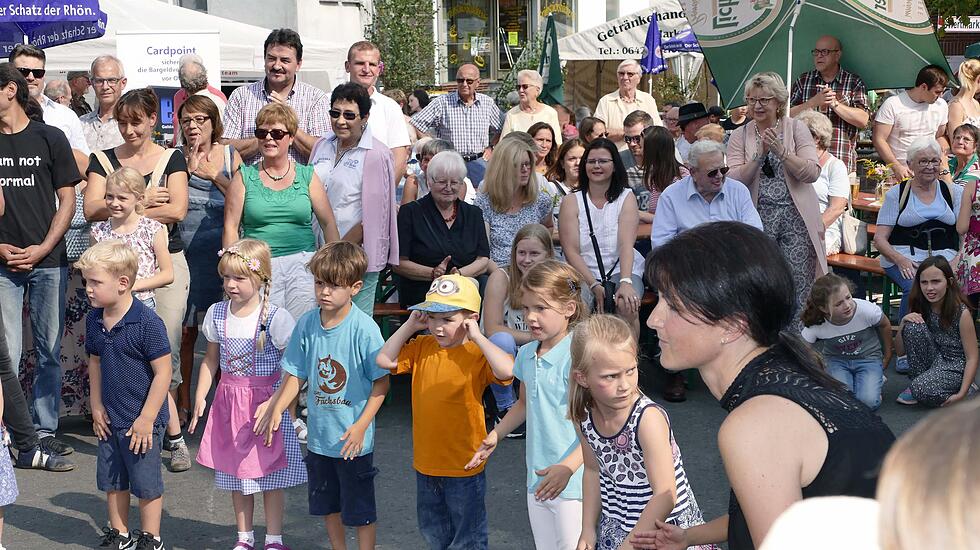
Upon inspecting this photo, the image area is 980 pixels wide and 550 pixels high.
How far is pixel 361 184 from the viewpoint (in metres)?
6.46

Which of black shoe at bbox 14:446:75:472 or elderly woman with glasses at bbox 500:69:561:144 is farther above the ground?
elderly woman with glasses at bbox 500:69:561:144

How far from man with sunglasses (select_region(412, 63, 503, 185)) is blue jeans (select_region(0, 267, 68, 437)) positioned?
434 centimetres

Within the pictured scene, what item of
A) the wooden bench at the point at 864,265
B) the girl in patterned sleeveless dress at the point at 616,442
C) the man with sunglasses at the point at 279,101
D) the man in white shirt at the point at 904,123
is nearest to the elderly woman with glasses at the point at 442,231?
the man with sunglasses at the point at 279,101

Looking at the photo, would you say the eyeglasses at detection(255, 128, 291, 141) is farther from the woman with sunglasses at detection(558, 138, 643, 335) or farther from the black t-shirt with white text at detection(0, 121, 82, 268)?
the woman with sunglasses at detection(558, 138, 643, 335)

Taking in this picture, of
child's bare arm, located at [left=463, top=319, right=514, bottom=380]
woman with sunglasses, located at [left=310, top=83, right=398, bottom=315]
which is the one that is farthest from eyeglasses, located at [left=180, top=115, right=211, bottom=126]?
child's bare arm, located at [left=463, top=319, right=514, bottom=380]

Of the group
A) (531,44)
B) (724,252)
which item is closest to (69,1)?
(724,252)

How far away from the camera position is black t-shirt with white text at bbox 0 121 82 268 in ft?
19.6

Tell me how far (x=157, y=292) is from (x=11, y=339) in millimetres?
794

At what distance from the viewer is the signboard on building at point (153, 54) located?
12.4 m

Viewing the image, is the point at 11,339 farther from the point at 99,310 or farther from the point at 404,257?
the point at 404,257

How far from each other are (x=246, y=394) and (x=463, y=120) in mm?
5427

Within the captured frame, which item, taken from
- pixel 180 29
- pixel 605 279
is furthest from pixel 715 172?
pixel 180 29

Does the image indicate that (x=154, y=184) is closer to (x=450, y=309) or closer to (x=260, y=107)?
(x=260, y=107)

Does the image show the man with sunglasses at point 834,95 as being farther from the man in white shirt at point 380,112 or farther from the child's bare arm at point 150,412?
the child's bare arm at point 150,412
